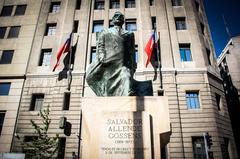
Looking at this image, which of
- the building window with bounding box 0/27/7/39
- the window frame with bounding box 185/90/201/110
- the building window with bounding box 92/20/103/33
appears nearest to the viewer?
the window frame with bounding box 185/90/201/110

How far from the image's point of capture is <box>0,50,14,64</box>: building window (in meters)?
21.3

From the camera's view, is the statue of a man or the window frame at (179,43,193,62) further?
the window frame at (179,43,193,62)

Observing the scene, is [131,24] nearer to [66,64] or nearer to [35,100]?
[66,64]

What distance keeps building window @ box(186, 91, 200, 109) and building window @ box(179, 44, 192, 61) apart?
3.57 meters

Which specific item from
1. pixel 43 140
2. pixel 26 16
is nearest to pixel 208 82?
pixel 43 140

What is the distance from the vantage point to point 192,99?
1772 centimetres

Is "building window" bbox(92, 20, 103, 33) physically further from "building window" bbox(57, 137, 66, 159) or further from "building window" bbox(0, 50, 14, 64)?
"building window" bbox(57, 137, 66, 159)

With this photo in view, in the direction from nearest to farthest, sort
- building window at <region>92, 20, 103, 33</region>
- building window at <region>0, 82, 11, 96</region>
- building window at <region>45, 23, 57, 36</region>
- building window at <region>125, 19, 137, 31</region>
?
building window at <region>0, 82, 11, 96</region>, building window at <region>125, 19, 137, 31</region>, building window at <region>92, 20, 103, 33</region>, building window at <region>45, 23, 57, 36</region>

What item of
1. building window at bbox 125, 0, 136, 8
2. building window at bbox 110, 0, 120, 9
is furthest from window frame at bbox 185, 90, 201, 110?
building window at bbox 110, 0, 120, 9

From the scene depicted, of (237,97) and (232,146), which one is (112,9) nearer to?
(232,146)

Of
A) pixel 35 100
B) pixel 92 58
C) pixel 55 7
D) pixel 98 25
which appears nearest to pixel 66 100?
pixel 35 100

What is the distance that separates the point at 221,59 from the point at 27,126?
3108 cm

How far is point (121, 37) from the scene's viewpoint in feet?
15.4

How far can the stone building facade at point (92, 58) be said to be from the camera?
16672mm
